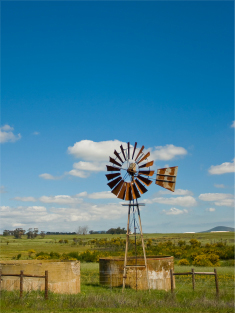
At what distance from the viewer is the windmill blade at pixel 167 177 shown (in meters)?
17.3

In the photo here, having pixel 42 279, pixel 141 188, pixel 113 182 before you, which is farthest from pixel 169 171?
pixel 42 279

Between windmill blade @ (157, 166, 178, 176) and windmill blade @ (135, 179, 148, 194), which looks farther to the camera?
windmill blade @ (135, 179, 148, 194)

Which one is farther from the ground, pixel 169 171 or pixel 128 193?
pixel 169 171

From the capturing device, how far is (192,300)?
46.6 ft

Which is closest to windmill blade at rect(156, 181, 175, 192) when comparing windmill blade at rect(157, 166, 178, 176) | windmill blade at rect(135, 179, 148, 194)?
windmill blade at rect(157, 166, 178, 176)

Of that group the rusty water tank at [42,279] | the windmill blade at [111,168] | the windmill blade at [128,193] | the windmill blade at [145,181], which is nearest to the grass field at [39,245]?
the rusty water tank at [42,279]

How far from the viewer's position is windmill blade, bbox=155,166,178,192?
17.3 m

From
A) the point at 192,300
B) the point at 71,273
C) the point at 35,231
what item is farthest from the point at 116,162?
the point at 35,231

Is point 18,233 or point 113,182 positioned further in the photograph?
point 18,233

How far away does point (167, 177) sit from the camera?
17.4 meters

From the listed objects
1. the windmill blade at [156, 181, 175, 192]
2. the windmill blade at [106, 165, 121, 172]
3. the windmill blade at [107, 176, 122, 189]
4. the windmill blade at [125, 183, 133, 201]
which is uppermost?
the windmill blade at [106, 165, 121, 172]

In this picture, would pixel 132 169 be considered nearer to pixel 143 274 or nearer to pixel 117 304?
pixel 143 274

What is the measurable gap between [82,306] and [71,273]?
452cm

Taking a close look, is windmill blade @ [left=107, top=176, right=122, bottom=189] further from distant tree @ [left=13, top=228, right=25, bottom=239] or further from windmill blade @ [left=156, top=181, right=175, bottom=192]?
distant tree @ [left=13, top=228, right=25, bottom=239]
